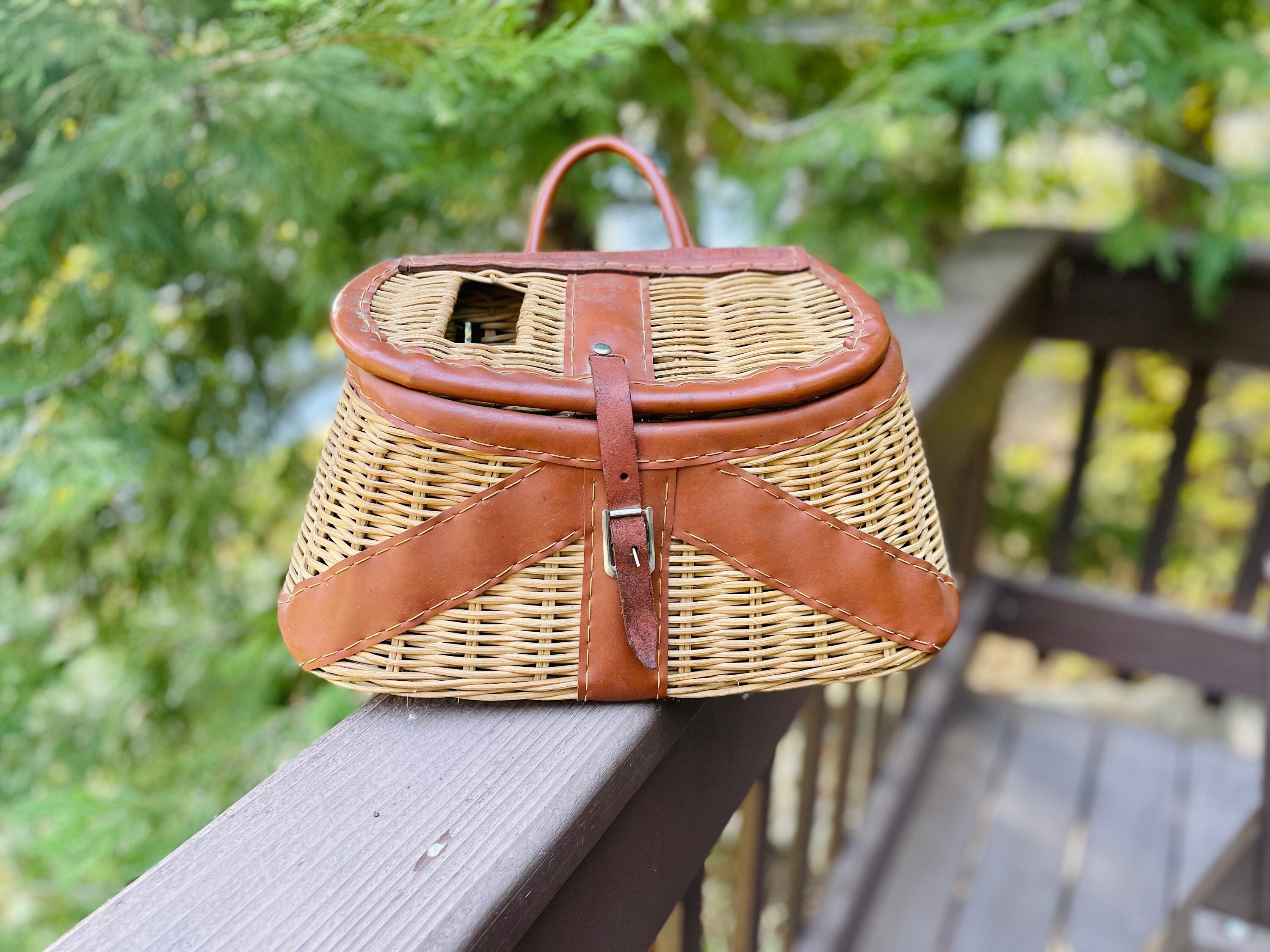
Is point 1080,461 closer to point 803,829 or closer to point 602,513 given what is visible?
point 803,829

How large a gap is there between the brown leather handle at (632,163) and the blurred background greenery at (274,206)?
0.16 m

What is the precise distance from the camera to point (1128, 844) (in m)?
1.98

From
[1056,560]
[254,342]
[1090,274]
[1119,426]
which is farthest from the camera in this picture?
[1119,426]

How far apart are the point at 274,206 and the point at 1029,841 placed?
1.98m

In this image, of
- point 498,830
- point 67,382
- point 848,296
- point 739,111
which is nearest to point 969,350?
point 848,296

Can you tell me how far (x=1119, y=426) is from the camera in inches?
147

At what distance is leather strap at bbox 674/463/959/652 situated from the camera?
26.0 inches

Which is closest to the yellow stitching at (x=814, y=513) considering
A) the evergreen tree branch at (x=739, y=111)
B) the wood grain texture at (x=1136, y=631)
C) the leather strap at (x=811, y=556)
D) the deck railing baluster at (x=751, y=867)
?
the leather strap at (x=811, y=556)

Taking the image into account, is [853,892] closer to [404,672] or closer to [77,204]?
[404,672]

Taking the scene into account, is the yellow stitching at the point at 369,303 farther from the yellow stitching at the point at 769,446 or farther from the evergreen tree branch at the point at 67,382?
the evergreen tree branch at the point at 67,382

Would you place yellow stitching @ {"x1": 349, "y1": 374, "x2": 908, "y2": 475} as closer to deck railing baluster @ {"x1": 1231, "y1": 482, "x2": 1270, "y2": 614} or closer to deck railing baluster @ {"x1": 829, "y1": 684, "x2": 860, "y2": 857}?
deck railing baluster @ {"x1": 829, "y1": 684, "x2": 860, "y2": 857}

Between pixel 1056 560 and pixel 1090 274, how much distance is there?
732 mm

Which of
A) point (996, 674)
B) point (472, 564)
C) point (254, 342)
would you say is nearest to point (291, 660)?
point (254, 342)

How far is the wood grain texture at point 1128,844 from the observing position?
1794mm
